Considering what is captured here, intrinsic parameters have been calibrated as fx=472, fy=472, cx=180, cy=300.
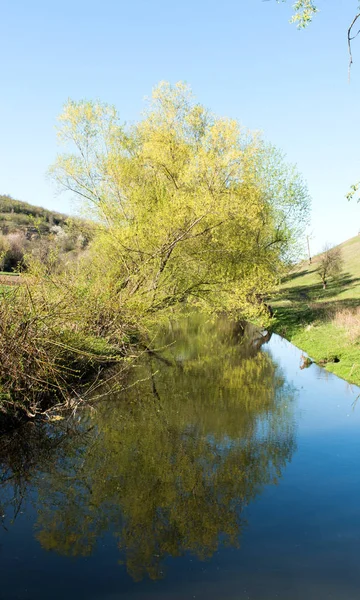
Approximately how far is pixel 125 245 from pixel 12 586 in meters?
14.6

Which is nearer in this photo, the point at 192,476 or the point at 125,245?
the point at 192,476

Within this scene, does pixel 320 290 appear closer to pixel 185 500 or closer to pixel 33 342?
pixel 33 342

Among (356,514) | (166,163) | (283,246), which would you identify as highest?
(166,163)

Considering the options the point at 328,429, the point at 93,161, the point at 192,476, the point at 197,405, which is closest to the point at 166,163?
the point at 93,161

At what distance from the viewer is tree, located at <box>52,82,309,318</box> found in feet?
63.1

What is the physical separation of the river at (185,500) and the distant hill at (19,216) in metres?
73.8

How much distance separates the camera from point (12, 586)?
6.18 metres

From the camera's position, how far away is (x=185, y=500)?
27.6 feet

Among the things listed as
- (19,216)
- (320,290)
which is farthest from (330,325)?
(19,216)

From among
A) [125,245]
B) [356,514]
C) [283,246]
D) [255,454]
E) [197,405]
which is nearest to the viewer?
[356,514]

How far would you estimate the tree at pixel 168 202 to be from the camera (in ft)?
63.1

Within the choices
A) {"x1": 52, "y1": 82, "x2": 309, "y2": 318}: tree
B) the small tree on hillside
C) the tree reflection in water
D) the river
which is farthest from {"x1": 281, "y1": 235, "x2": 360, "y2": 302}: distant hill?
the river

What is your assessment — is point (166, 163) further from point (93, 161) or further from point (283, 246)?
point (283, 246)

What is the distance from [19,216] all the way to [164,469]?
105m
